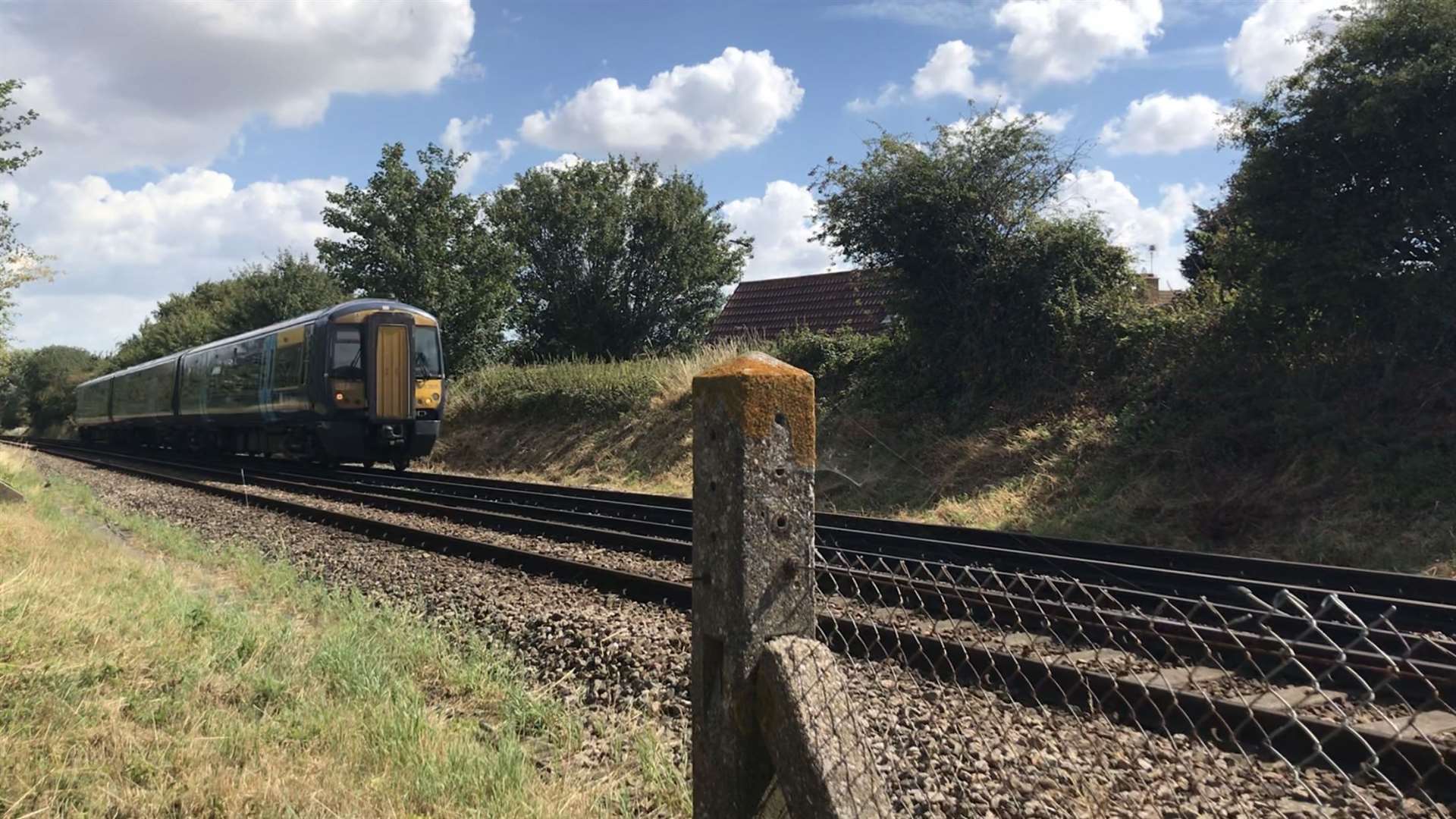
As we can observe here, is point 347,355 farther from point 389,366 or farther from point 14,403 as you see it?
point 14,403

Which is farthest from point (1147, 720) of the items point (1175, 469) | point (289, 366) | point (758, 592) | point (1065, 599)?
point (289, 366)

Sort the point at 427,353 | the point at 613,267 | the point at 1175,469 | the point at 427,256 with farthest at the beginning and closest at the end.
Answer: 1. the point at 613,267
2. the point at 427,256
3. the point at 427,353
4. the point at 1175,469

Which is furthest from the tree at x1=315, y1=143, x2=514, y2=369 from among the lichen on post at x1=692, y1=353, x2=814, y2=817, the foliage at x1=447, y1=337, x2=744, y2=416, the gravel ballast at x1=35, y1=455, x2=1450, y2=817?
the lichen on post at x1=692, y1=353, x2=814, y2=817

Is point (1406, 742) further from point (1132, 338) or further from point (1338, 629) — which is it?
point (1132, 338)

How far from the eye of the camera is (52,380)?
63.3 m

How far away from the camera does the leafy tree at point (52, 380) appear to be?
61253 millimetres

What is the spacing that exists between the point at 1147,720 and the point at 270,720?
3.71m

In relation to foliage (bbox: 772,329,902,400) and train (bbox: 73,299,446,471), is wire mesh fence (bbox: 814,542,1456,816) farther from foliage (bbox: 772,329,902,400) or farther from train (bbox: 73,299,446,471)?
train (bbox: 73,299,446,471)

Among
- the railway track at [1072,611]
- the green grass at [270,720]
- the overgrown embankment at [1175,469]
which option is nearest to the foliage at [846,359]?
the overgrown embankment at [1175,469]

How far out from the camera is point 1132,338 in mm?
14375

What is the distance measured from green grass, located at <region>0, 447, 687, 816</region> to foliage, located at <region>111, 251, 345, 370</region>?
34.1 metres

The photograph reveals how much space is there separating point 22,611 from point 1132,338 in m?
13.6

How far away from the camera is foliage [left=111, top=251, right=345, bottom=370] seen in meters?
38.9

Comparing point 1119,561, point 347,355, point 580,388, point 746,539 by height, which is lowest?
point 1119,561
